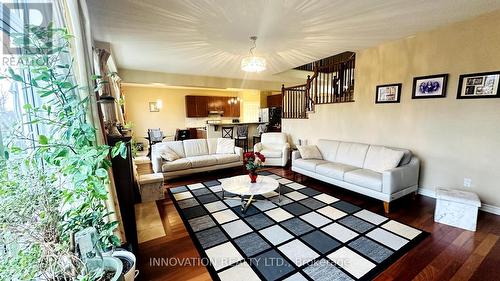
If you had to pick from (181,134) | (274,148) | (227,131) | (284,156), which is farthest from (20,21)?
(227,131)

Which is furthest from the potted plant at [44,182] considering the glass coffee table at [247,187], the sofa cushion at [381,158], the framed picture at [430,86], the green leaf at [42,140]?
the framed picture at [430,86]

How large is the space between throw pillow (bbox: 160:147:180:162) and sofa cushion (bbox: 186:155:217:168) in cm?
30

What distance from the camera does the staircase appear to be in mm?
4566

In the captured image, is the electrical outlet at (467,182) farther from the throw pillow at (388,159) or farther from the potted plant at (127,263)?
the potted plant at (127,263)

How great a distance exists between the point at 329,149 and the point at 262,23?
275cm

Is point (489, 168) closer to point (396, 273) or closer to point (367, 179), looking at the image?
point (367, 179)

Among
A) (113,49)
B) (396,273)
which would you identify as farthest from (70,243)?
(113,49)

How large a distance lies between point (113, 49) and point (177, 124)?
526 cm

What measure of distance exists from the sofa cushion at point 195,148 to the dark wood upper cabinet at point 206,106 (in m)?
4.33

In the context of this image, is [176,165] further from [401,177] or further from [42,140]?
[401,177]

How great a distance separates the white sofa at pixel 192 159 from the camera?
4.20m

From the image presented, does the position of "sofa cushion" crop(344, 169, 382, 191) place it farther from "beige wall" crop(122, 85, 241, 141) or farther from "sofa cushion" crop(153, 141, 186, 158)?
"beige wall" crop(122, 85, 241, 141)

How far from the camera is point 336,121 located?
15.3 feet

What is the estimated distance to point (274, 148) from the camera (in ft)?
18.3
